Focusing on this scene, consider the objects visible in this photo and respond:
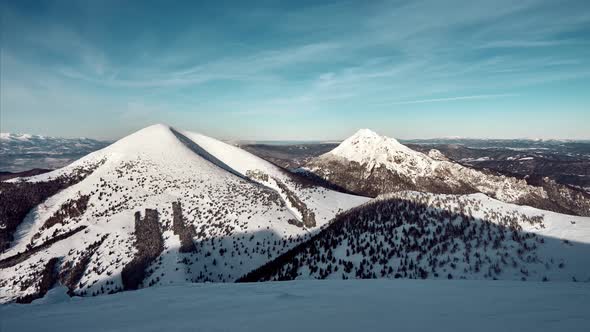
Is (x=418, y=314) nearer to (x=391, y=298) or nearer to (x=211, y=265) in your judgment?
(x=391, y=298)

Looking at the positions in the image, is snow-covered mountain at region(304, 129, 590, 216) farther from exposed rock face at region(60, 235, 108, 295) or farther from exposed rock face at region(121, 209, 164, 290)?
exposed rock face at region(60, 235, 108, 295)

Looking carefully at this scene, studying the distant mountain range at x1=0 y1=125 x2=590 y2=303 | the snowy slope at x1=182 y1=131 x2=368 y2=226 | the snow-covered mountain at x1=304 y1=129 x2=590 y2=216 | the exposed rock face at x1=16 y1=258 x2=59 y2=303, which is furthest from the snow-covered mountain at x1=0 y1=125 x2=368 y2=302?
the snow-covered mountain at x1=304 y1=129 x2=590 y2=216

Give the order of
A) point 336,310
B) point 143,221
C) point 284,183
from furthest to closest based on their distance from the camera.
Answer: point 284,183
point 143,221
point 336,310

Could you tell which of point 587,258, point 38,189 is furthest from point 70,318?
point 38,189

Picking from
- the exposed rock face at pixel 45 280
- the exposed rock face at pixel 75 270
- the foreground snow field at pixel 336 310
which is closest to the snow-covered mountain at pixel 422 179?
the exposed rock face at pixel 75 270

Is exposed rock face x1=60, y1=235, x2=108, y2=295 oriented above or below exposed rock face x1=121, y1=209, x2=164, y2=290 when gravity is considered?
below

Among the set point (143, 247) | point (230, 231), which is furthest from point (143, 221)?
point (230, 231)

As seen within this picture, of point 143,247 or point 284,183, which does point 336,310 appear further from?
point 284,183
